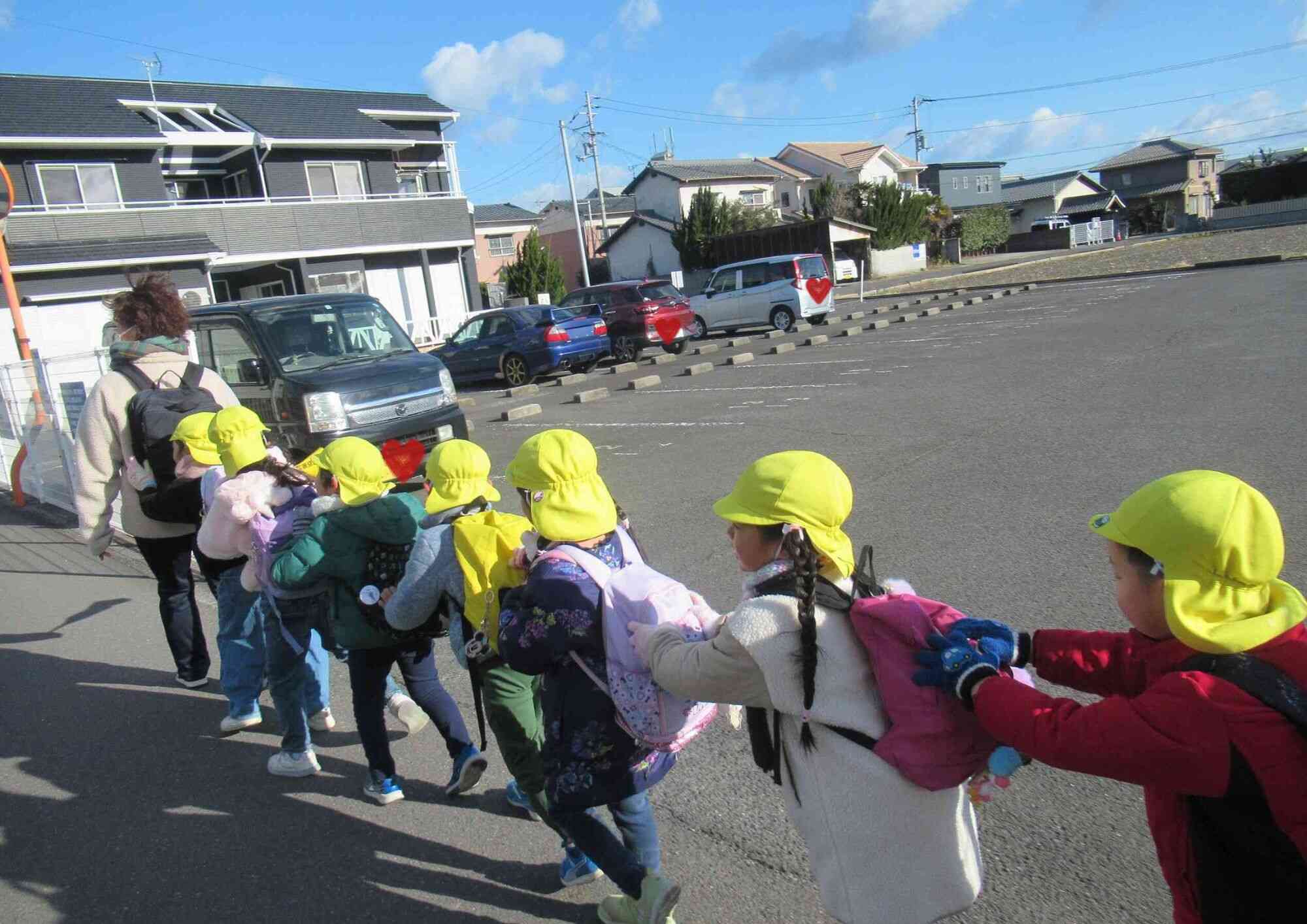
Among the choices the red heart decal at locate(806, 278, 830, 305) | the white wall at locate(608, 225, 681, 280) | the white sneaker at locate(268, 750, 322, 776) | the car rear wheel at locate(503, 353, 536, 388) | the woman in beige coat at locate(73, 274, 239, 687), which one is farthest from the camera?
the white wall at locate(608, 225, 681, 280)

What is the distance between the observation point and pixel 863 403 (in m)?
10.4

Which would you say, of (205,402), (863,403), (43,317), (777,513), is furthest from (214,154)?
(777,513)

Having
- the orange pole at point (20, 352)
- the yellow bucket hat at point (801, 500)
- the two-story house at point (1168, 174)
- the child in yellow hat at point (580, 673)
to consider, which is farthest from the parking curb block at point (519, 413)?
the two-story house at point (1168, 174)

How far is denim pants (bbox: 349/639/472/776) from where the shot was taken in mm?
3248

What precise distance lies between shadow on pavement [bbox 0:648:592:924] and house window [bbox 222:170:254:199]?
2674cm

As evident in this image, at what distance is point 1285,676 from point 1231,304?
55.3ft

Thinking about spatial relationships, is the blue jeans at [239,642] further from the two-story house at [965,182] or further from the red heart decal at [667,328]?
the two-story house at [965,182]

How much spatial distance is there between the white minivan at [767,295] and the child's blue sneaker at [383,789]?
16757 mm

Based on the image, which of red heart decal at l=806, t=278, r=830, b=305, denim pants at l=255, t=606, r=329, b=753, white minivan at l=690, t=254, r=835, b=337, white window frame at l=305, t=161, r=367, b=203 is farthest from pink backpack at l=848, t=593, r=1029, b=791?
white window frame at l=305, t=161, r=367, b=203

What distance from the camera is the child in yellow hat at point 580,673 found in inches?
90.0

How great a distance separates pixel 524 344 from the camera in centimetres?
1698

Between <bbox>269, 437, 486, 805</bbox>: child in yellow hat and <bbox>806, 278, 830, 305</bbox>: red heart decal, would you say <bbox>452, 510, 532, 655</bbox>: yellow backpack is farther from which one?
<bbox>806, 278, 830, 305</bbox>: red heart decal

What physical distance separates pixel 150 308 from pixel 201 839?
8.80 ft

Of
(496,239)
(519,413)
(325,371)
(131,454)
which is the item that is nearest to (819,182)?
(496,239)
